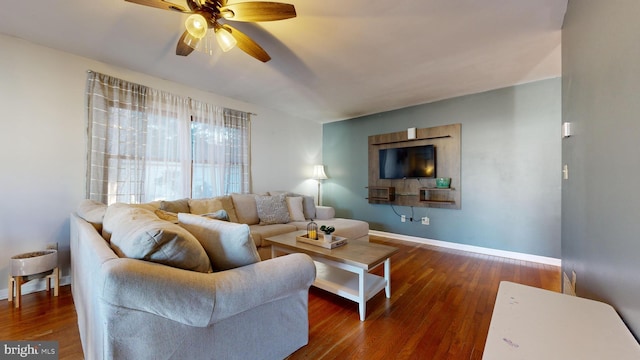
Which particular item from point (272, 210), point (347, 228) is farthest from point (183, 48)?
point (347, 228)

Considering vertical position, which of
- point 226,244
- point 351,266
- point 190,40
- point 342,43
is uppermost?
point 342,43

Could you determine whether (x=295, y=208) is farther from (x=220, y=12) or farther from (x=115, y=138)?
(x=220, y=12)

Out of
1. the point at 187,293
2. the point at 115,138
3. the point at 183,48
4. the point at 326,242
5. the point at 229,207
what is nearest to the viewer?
the point at 187,293

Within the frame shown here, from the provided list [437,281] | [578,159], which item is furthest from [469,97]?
[437,281]

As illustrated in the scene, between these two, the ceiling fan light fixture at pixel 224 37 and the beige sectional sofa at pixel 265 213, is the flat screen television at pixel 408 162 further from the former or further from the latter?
the ceiling fan light fixture at pixel 224 37

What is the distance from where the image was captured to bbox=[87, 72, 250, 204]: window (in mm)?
2625

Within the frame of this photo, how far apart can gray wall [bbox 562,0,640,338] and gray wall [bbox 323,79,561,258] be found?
6.13ft

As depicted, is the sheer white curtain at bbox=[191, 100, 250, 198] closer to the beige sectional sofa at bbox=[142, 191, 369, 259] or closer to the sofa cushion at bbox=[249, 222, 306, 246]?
the beige sectional sofa at bbox=[142, 191, 369, 259]

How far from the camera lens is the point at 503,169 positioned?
3391 millimetres

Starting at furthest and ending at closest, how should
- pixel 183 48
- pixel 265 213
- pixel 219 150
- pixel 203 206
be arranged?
pixel 219 150, pixel 265 213, pixel 203 206, pixel 183 48

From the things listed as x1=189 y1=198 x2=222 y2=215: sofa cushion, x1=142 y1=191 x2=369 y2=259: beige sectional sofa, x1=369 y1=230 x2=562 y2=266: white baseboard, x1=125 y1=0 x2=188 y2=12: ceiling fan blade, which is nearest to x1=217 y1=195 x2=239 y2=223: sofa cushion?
x1=142 y1=191 x2=369 y2=259: beige sectional sofa

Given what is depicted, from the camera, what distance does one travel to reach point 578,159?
145 centimetres

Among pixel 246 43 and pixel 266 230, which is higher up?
pixel 246 43

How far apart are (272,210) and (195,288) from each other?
2495 millimetres
